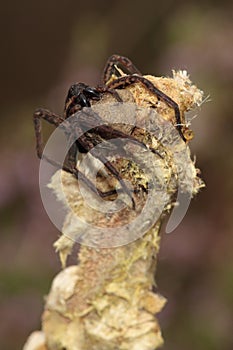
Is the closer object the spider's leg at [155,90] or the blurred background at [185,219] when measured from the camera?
the spider's leg at [155,90]

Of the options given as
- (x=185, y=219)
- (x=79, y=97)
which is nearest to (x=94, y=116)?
(x=79, y=97)

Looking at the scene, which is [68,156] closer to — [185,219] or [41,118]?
Result: [41,118]

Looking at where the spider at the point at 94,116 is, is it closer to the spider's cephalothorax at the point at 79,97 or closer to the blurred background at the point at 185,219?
→ the spider's cephalothorax at the point at 79,97

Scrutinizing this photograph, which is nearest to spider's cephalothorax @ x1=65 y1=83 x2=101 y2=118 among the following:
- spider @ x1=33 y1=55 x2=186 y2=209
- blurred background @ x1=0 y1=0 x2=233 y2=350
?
spider @ x1=33 y1=55 x2=186 y2=209

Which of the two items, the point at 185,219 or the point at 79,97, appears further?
the point at 185,219

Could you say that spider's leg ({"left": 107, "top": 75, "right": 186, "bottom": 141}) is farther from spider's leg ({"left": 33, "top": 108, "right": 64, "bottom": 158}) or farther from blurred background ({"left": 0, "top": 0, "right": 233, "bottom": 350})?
blurred background ({"left": 0, "top": 0, "right": 233, "bottom": 350})

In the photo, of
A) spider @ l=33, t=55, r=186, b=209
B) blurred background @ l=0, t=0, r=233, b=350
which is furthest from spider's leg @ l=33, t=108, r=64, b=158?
blurred background @ l=0, t=0, r=233, b=350

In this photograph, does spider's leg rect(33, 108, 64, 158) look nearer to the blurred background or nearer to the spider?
the spider

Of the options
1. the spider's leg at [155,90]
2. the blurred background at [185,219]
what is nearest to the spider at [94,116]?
the spider's leg at [155,90]

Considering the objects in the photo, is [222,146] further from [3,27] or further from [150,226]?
[3,27]

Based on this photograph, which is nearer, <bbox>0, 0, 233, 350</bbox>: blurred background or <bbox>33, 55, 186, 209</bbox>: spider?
<bbox>33, 55, 186, 209</bbox>: spider

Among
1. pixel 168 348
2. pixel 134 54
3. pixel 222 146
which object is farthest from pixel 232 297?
pixel 134 54

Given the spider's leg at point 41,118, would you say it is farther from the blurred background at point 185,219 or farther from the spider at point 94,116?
the blurred background at point 185,219
